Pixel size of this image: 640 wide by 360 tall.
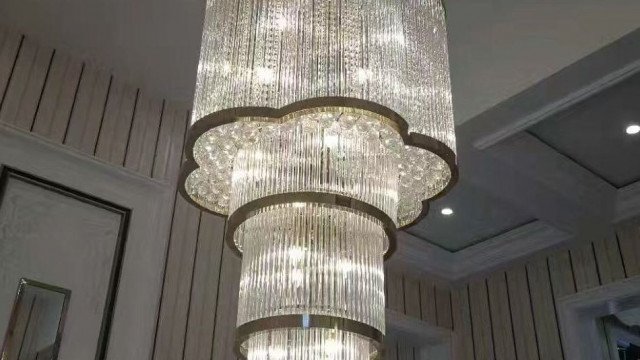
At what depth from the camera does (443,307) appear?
5.17m

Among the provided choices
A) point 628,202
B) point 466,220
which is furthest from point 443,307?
point 628,202

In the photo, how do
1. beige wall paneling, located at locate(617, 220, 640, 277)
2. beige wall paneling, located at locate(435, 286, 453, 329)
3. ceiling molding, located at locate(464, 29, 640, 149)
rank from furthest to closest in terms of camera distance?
1. beige wall paneling, located at locate(435, 286, 453, 329)
2. beige wall paneling, located at locate(617, 220, 640, 277)
3. ceiling molding, located at locate(464, 29, 640, 149)

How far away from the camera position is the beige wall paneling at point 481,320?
4.86 m

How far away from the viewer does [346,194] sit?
1.38m

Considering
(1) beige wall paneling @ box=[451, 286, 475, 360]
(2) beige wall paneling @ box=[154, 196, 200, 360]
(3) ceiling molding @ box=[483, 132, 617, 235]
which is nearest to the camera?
(2) beige wall paneling @ box=[154, 196, 200, 360]

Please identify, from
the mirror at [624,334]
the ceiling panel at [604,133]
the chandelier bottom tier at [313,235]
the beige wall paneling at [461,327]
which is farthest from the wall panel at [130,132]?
the mirror at [624,334]

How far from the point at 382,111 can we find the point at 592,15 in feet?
6.30

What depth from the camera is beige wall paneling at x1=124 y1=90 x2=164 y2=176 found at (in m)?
3.17

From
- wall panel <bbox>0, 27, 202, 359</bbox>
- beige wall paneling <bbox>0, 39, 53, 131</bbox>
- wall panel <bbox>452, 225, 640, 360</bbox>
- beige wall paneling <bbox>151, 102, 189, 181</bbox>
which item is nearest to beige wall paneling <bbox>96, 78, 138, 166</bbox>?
wall panel <bbox>0, 27, 202, 359</bbox>

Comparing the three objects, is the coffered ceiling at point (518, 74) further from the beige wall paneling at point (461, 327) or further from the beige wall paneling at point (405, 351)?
the beige wall paneling at point (405, 351)

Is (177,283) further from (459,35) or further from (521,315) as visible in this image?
(521,315)

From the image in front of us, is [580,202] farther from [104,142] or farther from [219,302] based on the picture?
[104,142]

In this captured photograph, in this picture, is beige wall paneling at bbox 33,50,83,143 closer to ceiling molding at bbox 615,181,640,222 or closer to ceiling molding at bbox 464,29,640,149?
ceiling molding at bbox 464,29,640,149

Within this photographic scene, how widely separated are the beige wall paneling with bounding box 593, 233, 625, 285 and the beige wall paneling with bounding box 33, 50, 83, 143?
3.50 m
